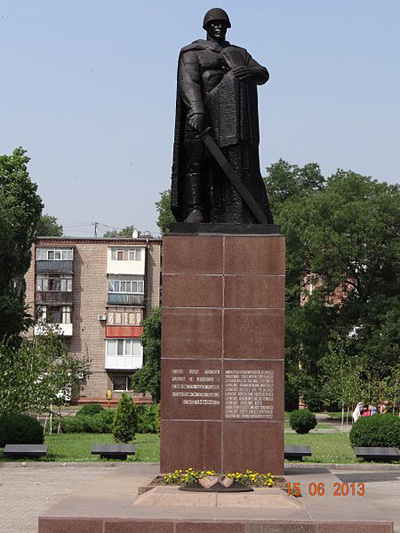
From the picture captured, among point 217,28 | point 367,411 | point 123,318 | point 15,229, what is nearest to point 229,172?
point 217,28

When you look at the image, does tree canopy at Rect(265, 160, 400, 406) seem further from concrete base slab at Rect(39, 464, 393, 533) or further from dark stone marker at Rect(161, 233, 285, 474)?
concrete base slab at Rect(39, 464, 393, 533)

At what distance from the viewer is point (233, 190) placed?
44.7 feet

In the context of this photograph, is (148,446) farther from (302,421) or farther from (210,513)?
(210,513)

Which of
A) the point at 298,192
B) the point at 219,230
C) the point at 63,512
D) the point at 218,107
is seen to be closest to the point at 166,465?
the point at 63,512

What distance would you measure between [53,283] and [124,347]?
5.47 m

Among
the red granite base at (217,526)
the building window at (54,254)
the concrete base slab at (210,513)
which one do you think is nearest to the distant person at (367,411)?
the concrete base slab at (210,513)

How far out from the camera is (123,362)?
6084 cm

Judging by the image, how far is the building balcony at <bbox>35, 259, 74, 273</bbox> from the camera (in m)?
61.3

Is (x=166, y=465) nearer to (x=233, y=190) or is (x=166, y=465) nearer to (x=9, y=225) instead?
(x=233, y=190)

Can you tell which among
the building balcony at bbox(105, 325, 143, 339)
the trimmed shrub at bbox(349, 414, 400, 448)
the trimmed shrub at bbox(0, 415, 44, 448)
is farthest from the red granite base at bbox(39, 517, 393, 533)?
the building balcony at bbox(105, 325, 143, 339)

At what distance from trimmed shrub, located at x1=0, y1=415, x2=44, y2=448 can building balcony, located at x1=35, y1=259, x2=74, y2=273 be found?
1530 inches

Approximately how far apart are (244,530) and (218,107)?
18.3 ft
